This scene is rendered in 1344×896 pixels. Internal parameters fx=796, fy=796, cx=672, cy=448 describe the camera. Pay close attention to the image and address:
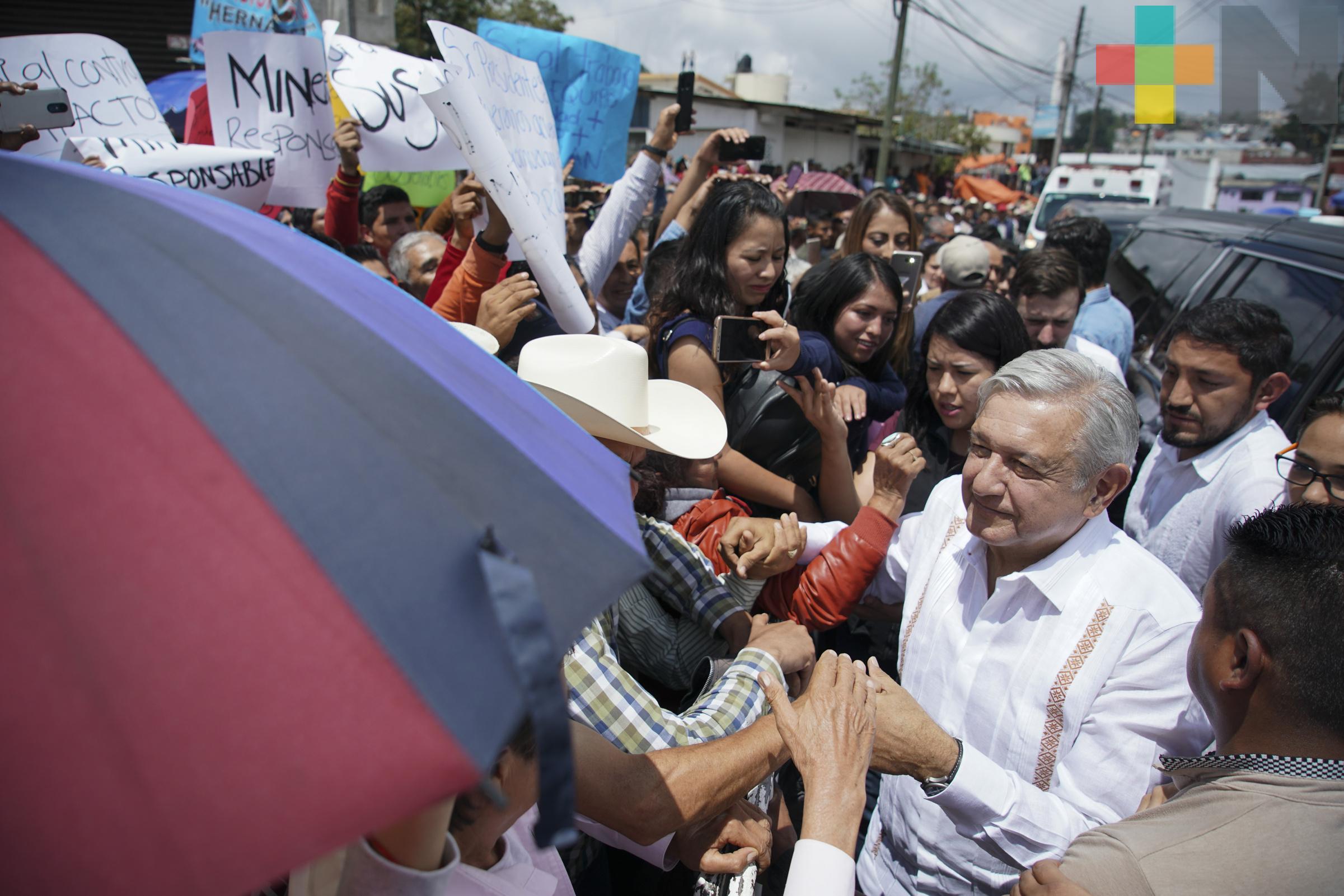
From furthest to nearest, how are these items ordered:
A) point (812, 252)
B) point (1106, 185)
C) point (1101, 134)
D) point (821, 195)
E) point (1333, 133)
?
point (1101, 134) < point (1106, 185) < point (821, 195) < point (1333, 133) < point (812, 252)

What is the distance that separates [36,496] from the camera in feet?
2.02

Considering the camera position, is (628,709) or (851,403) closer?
(628,709)

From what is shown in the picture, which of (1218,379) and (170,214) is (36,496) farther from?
(1218,379)

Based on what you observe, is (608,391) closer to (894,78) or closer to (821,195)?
(821,195)

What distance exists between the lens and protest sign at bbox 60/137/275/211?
10.1ft

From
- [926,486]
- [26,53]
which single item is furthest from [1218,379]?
[26,53]

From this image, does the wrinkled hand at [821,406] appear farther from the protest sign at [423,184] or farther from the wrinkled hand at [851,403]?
the protest sign at [423,184]

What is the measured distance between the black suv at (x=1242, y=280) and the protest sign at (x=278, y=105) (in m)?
4.25

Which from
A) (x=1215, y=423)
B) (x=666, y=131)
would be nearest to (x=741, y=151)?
(x=666, y=131)

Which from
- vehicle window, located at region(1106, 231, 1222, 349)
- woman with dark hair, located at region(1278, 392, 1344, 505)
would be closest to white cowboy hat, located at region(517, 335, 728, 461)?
woman with dark hair, located at region(1278, 392, 1344, 505)

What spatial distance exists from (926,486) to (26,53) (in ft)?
13.8

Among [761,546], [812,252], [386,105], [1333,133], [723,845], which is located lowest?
[723,845]

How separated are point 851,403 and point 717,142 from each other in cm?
159

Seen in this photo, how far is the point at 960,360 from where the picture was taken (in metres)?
2.68
